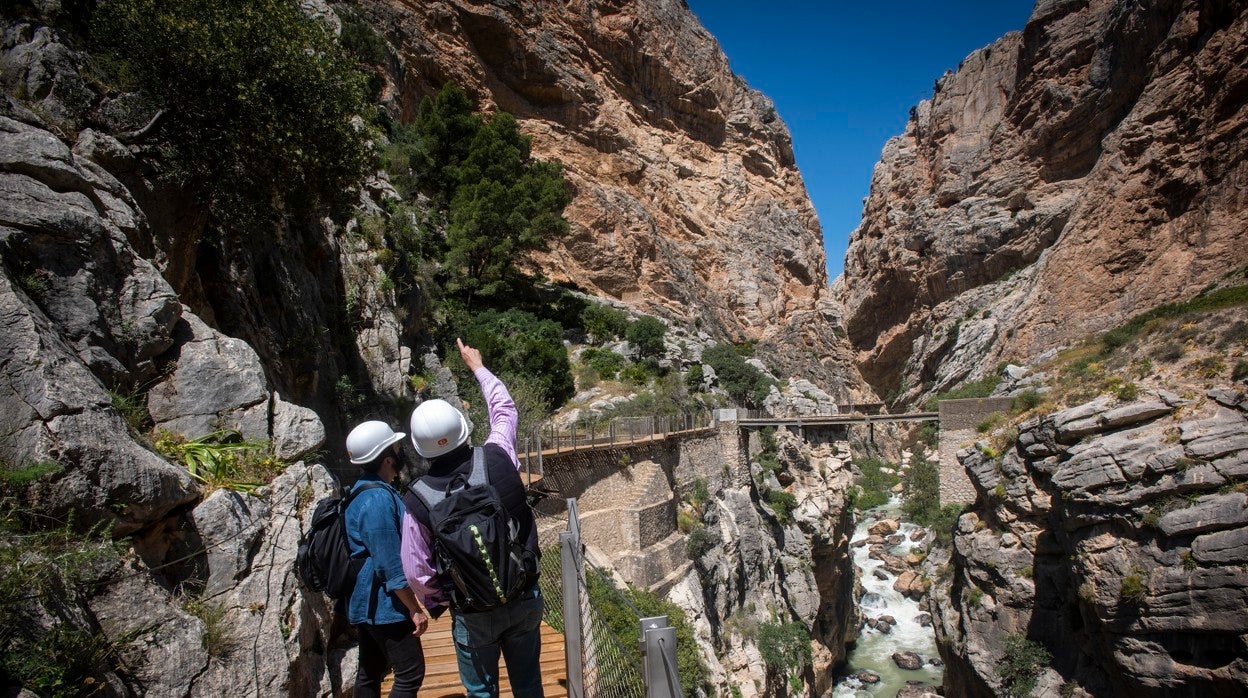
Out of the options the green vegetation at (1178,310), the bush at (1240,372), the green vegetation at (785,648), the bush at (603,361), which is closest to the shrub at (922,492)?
the green vegetation at (1178,310)

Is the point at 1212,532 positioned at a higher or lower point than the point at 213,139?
lower

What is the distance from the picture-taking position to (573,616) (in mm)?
3613

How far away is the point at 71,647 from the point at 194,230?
585 centimetres

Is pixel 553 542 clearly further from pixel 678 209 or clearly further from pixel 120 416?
pixel 678 209

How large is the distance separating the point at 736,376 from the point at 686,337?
3.26m

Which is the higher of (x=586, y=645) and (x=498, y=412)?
(x=498, y=412)

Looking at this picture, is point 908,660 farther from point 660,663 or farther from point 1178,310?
point 660,663

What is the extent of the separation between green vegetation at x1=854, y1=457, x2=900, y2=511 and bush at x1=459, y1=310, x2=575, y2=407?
26438 mm

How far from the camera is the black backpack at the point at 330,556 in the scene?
2680mm

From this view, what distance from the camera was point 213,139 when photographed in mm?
7066

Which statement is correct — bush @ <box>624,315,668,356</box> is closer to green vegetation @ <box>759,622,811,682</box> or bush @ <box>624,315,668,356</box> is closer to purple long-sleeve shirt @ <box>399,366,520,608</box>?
green vegetation @ <box>759,622,811,682</box>

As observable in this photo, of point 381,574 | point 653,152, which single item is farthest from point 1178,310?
point 653,152

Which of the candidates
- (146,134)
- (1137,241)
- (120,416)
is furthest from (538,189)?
(1137,241)

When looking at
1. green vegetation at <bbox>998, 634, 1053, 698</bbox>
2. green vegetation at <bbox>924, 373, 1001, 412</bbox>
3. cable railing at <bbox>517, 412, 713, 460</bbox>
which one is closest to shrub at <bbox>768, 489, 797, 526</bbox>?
cable railing at <bbox>517, 412, 713, 460</bbox>
